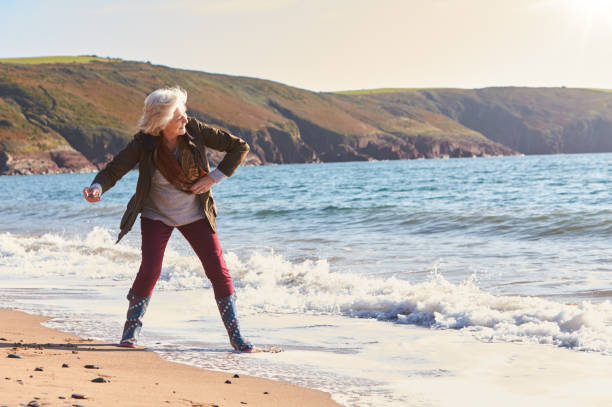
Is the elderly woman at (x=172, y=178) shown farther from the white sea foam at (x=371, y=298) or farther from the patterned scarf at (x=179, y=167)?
the white sea foam at (x=371, y=298)

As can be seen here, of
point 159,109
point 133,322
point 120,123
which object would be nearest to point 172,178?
point 159,109

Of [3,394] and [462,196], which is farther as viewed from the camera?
[462,196]

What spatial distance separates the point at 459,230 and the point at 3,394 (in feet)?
42.0

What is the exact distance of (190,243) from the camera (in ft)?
17.5

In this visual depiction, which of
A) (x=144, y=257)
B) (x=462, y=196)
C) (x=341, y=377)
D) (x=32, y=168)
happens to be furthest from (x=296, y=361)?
(x=32, y=168)

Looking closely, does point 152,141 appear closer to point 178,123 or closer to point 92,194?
point 178,123

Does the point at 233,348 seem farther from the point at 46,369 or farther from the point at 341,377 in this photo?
the point at 46,369

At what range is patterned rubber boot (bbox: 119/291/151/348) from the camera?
212 inches

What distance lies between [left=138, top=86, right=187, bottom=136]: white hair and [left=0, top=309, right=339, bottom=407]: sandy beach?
1.66m

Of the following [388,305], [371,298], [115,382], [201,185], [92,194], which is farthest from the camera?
[371,298]

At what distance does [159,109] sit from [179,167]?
0.44m

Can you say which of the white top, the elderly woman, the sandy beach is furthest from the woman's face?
the sandy beach

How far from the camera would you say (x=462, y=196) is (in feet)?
87.3

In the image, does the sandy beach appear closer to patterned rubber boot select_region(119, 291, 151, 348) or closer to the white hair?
patterned rubber boot select_region(119, 291, 151, 348)
